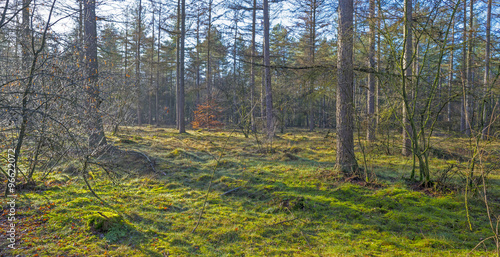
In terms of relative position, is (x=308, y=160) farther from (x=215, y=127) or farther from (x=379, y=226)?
(x=215, y=127)

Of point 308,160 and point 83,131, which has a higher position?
point 83,131

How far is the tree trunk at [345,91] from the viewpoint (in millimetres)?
6137

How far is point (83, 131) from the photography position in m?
5.50

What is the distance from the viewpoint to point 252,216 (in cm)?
454

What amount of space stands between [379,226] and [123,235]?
3.74 metres

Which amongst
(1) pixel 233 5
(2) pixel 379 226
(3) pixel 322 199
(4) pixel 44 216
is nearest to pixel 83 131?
(4) pixel 44 216

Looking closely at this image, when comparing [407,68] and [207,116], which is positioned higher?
[407,68]

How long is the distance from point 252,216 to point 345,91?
3443 mm

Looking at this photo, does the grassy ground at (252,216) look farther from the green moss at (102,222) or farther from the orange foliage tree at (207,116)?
the orange foliage tree at (207,116)

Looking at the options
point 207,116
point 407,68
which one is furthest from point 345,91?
point 207,116

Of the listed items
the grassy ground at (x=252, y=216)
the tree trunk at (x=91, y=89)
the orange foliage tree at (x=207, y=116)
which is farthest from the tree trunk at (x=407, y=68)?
the orange foliage tree at (x=207, y=116)

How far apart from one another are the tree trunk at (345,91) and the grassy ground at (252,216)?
0.54 m

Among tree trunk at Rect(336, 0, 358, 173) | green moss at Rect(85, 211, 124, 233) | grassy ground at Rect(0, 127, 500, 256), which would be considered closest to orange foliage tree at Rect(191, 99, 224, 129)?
grassy ground at Rect(0, 127, 500, 256)

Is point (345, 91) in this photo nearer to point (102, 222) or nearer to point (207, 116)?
point (102, 222)
